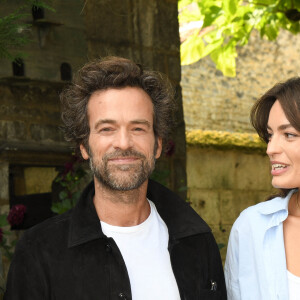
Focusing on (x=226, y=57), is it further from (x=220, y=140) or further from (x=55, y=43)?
(x=55, y=43)

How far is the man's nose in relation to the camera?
310 cm

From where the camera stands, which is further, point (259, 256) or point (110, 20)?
point (110, 20)

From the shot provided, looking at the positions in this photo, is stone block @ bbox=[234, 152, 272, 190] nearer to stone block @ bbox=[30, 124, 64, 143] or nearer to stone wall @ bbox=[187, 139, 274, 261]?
stone wall @ bbox=[187, 139, 274, 261]

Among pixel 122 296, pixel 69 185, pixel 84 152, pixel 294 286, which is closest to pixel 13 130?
pixel 69 185

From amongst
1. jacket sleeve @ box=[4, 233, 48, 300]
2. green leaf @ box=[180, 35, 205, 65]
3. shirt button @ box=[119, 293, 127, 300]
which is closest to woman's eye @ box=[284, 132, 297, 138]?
shirt button @ box=[119, 293, 127, 300]

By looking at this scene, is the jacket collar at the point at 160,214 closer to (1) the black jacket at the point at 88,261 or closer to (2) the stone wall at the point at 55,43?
(1) the black jacket at the point at 88,261

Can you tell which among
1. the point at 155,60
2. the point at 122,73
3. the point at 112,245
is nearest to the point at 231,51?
the point at 155,60

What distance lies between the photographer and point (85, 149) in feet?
11.1

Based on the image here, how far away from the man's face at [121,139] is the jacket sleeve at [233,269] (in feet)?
1.86

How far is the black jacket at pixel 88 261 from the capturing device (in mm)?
2932

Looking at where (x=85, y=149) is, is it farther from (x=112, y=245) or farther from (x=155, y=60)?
(x=155, y=60)

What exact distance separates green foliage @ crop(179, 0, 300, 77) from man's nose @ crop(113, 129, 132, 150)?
358cm

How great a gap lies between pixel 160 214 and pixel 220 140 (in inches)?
202

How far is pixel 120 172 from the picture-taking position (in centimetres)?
313
